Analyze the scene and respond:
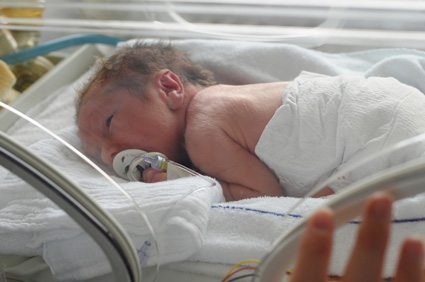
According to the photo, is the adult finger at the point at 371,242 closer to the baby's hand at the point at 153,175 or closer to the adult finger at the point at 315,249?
the adult finger at the point at 315,249

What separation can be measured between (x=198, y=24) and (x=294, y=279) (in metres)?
0.91

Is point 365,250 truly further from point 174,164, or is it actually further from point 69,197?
point 174,164

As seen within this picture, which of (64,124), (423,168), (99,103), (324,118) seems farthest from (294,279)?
(64,124)

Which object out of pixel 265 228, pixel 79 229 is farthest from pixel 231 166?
pixel 79 229

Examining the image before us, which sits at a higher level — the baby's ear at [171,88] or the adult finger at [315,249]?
the adult finger at [315,249]

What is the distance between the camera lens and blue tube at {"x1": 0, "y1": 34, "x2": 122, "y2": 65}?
146 cm

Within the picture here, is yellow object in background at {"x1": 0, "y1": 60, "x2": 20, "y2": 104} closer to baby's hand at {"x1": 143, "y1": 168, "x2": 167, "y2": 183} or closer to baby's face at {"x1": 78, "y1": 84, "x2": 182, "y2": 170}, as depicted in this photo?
baby's face at {"x1": 78, "y1": 84, "x2": 182, "y2": 170}

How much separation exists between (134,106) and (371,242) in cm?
70

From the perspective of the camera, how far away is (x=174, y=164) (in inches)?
44.4

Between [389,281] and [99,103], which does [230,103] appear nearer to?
[99,103]

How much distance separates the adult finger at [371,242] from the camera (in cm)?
55

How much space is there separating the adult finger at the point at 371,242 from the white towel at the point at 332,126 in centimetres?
43

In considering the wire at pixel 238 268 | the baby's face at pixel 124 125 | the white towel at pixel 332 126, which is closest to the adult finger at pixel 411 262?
the wire at pixel 238 268

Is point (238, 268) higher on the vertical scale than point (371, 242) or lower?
lower
